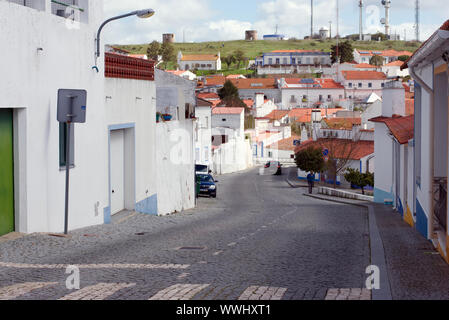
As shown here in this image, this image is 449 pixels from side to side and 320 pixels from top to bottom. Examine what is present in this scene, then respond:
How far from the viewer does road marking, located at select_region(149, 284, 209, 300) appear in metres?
7.75

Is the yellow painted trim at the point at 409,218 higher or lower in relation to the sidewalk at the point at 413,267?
lower

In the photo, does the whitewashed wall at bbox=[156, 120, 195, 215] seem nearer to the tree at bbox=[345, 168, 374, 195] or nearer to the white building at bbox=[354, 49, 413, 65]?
the tree at bbox=[345, 168, 374, 195]

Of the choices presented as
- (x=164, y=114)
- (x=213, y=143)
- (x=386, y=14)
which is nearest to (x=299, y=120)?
(x=213, y=143)

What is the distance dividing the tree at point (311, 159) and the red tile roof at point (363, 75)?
2961 inches

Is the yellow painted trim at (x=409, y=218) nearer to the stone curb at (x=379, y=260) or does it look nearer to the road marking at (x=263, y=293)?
the stone curb at (x=379, y=260)

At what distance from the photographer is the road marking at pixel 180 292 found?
775cm

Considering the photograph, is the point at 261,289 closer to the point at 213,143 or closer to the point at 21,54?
the point at 21,54

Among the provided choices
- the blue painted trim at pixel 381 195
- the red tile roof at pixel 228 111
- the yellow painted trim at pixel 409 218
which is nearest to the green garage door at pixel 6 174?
the yellow painted trim at pixel 409 218

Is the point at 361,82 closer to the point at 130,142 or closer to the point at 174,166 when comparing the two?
the point at 174,166

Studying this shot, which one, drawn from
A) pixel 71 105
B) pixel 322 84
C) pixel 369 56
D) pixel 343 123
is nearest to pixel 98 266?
pixel 71 105

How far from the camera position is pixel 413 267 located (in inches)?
406

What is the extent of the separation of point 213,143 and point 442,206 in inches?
2496

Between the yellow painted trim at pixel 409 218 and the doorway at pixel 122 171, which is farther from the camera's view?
the yellow painted trim at pixel 409 218

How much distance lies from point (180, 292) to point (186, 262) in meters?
2.64
